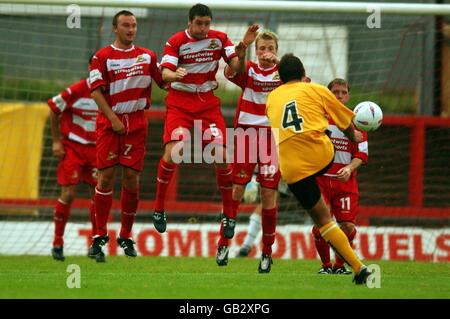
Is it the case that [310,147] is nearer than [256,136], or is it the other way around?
[310,147]

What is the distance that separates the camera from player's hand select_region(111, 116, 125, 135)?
37.6 ft

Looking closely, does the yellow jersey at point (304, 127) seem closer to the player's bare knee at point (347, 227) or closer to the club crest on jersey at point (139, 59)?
the player's bare knee at point (347, 227)

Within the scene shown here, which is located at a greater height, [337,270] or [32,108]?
[32,108]

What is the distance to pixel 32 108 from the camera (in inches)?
653

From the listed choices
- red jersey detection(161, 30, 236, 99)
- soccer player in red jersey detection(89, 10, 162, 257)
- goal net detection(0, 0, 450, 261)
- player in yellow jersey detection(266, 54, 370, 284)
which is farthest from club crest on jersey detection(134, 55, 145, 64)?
goal net detection(0, 0, 450, 261)

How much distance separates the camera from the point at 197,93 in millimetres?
11547

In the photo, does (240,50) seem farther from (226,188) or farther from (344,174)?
(344,174)

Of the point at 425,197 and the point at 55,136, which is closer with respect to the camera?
the point at 55,136

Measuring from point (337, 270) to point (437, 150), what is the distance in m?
5.29

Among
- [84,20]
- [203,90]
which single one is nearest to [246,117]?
[203,90]

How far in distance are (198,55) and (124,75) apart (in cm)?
93

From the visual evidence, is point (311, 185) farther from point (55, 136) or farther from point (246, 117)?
point (55, 136)

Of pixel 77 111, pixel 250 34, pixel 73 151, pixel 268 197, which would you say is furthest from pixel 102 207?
pixel 250 34

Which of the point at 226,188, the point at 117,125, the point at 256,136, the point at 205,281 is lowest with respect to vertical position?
the point at 205,281
